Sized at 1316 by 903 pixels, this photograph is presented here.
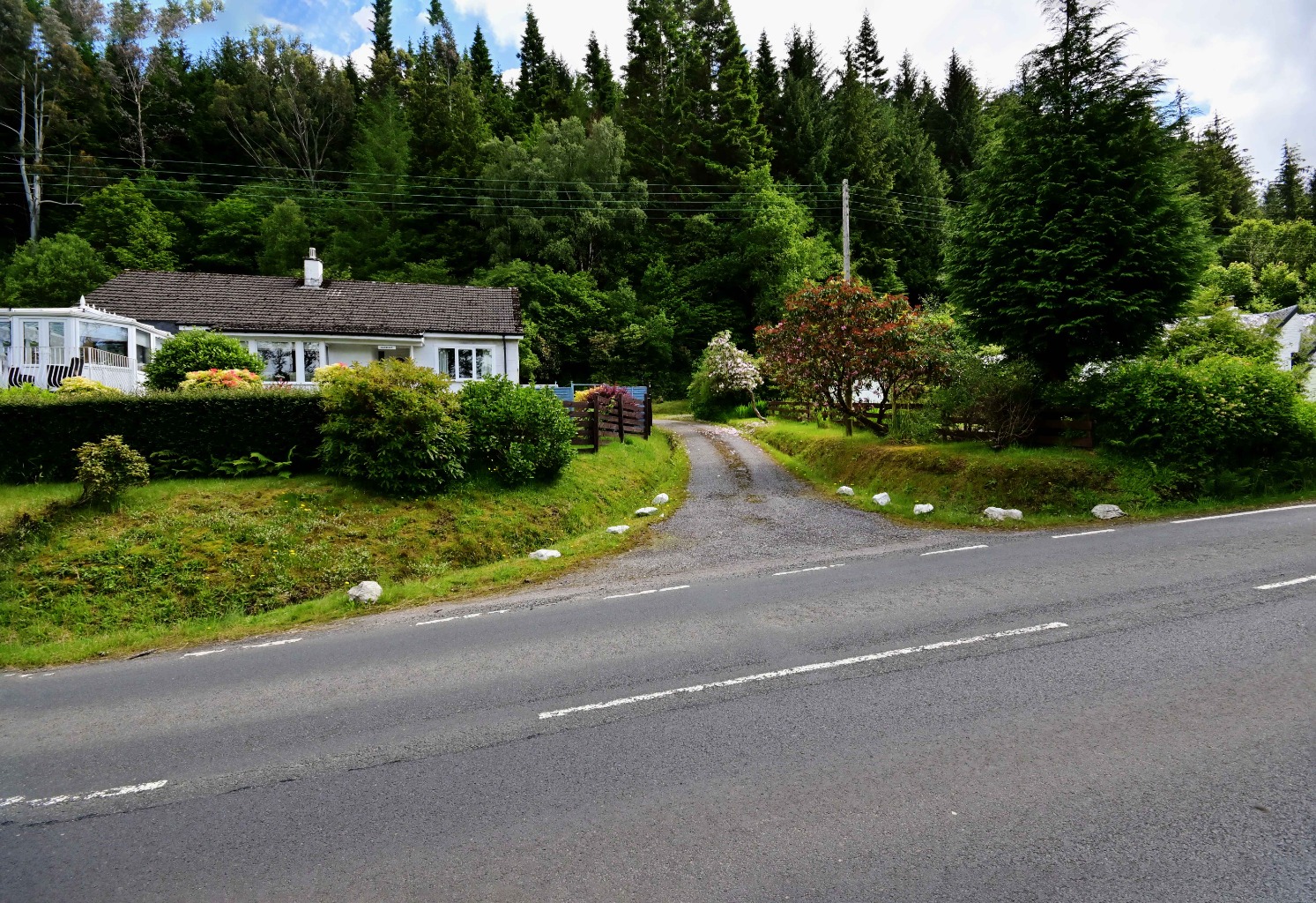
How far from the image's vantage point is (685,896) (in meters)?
2.80

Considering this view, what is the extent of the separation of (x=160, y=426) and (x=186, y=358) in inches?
246

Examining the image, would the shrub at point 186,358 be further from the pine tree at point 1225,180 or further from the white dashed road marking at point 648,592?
the pine tree at point 1225,180

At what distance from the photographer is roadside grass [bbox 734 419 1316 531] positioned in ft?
38.3

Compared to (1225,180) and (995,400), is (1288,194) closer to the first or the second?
(1225,180)

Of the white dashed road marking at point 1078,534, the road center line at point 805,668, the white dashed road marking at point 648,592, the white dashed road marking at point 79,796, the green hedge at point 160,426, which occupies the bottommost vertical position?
the white dashed road marking at point 79,796

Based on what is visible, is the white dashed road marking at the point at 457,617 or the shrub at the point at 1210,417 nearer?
the white dashed road marking at the point at 457,617

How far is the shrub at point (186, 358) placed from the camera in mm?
16281

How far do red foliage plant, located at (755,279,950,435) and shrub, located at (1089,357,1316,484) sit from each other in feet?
14.8

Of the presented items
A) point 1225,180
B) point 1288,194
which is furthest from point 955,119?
point 1288,194

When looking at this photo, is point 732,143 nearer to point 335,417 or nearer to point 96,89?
point 335,417

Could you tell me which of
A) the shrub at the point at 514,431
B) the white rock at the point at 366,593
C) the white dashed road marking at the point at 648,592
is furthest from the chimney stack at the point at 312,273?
the white dashed road marking at the point at 648,592

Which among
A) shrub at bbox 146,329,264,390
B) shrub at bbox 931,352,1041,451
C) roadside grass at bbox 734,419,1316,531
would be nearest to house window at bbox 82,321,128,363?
shrub at bbox 146,329,264,390

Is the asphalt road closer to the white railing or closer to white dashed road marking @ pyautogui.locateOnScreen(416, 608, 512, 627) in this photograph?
white dashed road marking @ pyautogui.locateOnScreen(416, 608, 512, 627)

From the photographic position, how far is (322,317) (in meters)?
26.4
